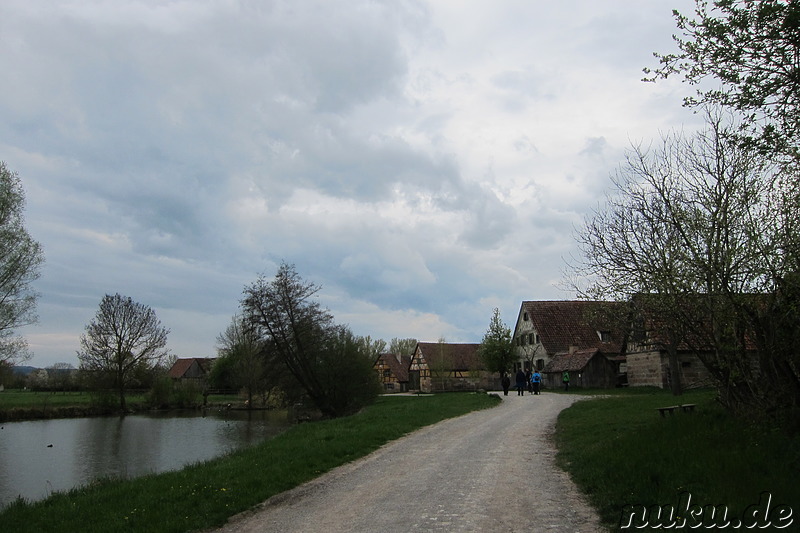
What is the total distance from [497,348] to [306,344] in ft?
63.5

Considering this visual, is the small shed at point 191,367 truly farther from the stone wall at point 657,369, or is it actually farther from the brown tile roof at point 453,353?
the stone wall at point 657,369

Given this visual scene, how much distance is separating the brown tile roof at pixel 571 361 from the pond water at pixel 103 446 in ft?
69.1

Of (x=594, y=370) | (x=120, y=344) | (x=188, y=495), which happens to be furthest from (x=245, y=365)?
(x=188, y=495)

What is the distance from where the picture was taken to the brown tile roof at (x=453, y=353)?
228 ft

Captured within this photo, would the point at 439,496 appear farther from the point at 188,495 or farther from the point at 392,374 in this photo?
the point at 392,374

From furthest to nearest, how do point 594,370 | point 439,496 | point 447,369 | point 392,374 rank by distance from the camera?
point 392,374 < point 447,369 < point 594,370 < point 439,496

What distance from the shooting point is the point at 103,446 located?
29344 millimetres

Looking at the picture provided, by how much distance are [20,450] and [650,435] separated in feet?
92.8

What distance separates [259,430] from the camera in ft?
116

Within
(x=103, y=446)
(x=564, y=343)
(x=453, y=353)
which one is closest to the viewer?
(x=103, y=446)

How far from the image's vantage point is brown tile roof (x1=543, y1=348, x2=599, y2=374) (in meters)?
42.1

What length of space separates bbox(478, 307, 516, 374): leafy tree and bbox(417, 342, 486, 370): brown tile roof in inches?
613

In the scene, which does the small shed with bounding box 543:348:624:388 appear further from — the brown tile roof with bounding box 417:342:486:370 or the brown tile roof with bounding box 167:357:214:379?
the brown tile roof with bounding box 167:357:214:379

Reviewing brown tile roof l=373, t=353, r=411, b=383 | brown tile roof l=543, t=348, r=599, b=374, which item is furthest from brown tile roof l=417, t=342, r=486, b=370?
brown tile roof l=543, t=348, r=599, b=374
